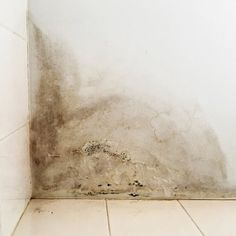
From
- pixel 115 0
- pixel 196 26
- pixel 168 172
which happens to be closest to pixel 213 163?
pixel 168 172

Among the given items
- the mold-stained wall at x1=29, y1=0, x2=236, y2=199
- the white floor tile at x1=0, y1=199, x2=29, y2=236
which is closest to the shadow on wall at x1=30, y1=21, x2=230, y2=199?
the mold-stained wall at x1=29, y1=0, x2=236, y2=199

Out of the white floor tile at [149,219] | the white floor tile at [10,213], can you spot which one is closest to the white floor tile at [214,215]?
the white floor tile at [149,219]

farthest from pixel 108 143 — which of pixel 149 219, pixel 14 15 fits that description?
pixel 14 15

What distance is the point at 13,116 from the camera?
0.81 m

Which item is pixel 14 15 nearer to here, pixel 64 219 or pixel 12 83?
pixel 12 83

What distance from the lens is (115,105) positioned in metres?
1.02

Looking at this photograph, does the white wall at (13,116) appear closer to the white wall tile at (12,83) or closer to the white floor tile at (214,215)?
the white wall tile at (12,83)

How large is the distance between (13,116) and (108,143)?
34 cm

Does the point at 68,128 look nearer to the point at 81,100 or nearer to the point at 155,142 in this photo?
the point at 81,100

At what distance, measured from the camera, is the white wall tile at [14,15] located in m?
0.73

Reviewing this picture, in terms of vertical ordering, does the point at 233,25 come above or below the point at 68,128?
above

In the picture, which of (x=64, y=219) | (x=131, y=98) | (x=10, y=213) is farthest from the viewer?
(x=131, y=98)

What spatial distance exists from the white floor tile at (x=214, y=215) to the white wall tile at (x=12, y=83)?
1.90 ft

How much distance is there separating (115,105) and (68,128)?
0.55 feet
